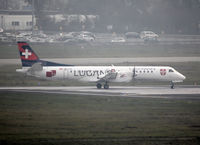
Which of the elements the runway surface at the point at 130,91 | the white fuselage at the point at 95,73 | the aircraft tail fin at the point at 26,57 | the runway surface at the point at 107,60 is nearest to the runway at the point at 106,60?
the runway surface at the point at 107,60

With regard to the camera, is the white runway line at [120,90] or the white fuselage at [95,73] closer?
the white runway line at [120,90]

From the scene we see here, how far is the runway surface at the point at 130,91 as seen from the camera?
155 ft

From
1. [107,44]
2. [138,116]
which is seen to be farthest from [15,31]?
[138,116]

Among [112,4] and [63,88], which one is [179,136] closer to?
[63,88]

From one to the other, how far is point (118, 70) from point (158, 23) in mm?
57175

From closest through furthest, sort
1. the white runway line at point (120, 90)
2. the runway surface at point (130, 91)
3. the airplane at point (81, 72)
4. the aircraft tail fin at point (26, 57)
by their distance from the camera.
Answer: the runway surface at point (130, 91)
the white runway line at point (120, 90)
the airplane at point (81, 72)
the aircraft tail fin at point (26, 57)

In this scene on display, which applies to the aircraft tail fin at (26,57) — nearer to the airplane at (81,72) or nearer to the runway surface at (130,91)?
the airplane at (81,72)

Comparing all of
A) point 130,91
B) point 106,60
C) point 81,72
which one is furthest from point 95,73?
point 106,60

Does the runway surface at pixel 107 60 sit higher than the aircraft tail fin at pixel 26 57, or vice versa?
the aircraft tail fin at pixel 26 57

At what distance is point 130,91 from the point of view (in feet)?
162

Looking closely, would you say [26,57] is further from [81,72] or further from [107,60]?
[107,60]

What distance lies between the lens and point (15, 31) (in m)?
115

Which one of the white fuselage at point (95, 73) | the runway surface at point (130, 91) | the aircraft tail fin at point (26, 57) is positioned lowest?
the runway surface at point (130, 91)

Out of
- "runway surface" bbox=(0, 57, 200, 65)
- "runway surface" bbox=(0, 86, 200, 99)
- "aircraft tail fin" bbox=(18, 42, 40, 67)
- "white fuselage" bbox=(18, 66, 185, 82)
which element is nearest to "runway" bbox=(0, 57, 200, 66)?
"runway surface" bbox=(0, 57, 200, 65)
